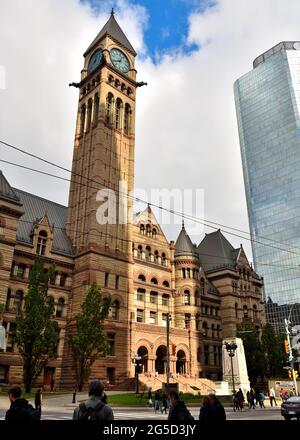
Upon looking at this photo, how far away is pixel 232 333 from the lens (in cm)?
6431

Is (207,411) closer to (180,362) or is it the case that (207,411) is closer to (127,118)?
(180,362)

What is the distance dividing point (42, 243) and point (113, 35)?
38.4m

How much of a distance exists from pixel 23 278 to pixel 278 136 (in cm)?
11292

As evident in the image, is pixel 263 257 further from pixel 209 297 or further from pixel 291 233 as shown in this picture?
pixel 209 297

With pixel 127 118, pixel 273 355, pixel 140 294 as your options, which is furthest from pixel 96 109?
pixel 273 355

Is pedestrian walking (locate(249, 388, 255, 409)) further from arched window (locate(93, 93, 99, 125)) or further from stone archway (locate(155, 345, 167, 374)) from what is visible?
arched window (locate(93, 93, 99, 125))

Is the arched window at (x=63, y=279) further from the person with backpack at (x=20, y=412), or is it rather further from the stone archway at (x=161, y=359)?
the person with backpack at (x=20, y=412)

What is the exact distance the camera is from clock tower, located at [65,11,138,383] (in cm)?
4741

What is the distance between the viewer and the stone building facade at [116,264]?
44.4m

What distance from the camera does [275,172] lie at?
13312 centimetres

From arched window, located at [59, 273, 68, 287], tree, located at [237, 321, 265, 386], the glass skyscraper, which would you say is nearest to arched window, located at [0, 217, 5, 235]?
arched window, located at [59, 273, 68, 287]

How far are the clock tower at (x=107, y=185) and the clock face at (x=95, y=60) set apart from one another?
0.20 m

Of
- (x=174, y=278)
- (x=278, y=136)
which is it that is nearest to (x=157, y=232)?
(x=174, y=278)

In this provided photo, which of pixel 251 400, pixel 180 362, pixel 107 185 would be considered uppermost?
pixel 107 185
